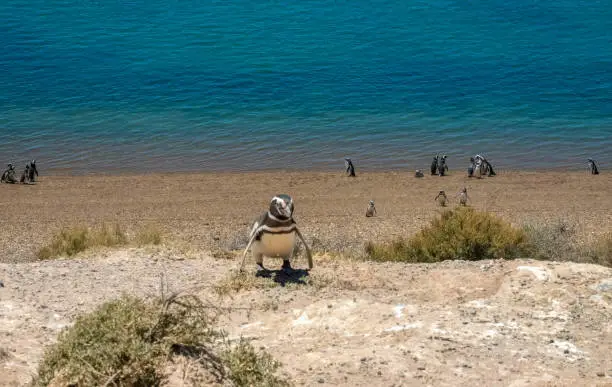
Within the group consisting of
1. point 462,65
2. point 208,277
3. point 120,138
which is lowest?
point 208,277

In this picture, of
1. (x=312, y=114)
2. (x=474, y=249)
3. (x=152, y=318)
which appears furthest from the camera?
(x=312, y=114)

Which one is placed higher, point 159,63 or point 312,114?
point 159,63

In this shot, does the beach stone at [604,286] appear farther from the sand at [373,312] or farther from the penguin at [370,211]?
the penguin at [370,211]

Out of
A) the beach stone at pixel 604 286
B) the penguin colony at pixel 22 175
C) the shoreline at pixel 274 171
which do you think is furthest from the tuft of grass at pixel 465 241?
the penguin colony at pixel 22 175

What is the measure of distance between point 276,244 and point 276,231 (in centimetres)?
16

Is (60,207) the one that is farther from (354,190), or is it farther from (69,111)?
(69,111)

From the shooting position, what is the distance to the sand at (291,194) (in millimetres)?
17500

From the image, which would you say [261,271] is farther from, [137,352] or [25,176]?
[25,176]

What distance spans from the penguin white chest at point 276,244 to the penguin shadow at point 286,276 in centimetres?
20

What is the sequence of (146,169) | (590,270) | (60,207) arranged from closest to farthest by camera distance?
(590,270) < (60,207) < (146,169)

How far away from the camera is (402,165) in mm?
26328

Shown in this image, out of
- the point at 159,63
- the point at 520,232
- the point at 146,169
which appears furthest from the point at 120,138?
the point at 520,232

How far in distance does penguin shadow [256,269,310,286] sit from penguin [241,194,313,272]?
65mm

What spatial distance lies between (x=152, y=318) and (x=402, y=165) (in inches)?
798
